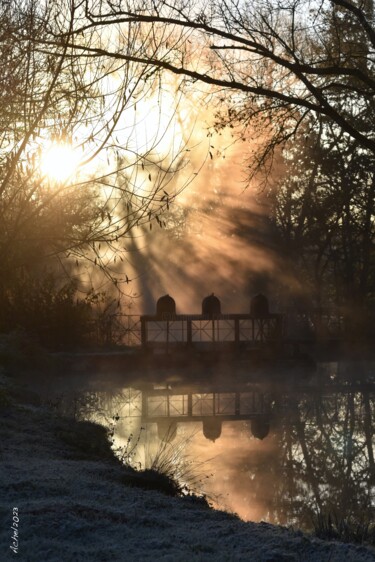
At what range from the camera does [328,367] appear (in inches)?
1075

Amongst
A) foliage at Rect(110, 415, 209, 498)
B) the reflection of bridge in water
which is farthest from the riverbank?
the reflection of bridge in water

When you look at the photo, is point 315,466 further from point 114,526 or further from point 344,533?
point 114,526

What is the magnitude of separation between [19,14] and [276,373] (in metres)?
17.4

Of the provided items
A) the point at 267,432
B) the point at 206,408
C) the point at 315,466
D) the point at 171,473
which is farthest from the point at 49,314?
the point at 171,473

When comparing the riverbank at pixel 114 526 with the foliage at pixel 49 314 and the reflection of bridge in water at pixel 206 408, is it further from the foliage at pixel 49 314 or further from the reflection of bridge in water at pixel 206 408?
the foliage at pixel 49 314

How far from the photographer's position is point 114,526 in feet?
22.4

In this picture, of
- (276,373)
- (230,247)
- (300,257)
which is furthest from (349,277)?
(276,373)

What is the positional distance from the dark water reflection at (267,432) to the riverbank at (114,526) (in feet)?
7.06

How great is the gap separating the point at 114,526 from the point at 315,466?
22.4ft

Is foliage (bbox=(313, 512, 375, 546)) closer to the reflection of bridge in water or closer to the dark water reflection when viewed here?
the dark water reflection

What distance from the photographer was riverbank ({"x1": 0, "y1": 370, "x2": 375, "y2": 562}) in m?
6.09

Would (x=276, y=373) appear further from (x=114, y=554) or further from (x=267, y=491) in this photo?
(x=114, y=554)

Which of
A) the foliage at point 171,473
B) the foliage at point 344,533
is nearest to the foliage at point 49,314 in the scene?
the foliage at point 171,473

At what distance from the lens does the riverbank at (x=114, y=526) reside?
6.09 m
